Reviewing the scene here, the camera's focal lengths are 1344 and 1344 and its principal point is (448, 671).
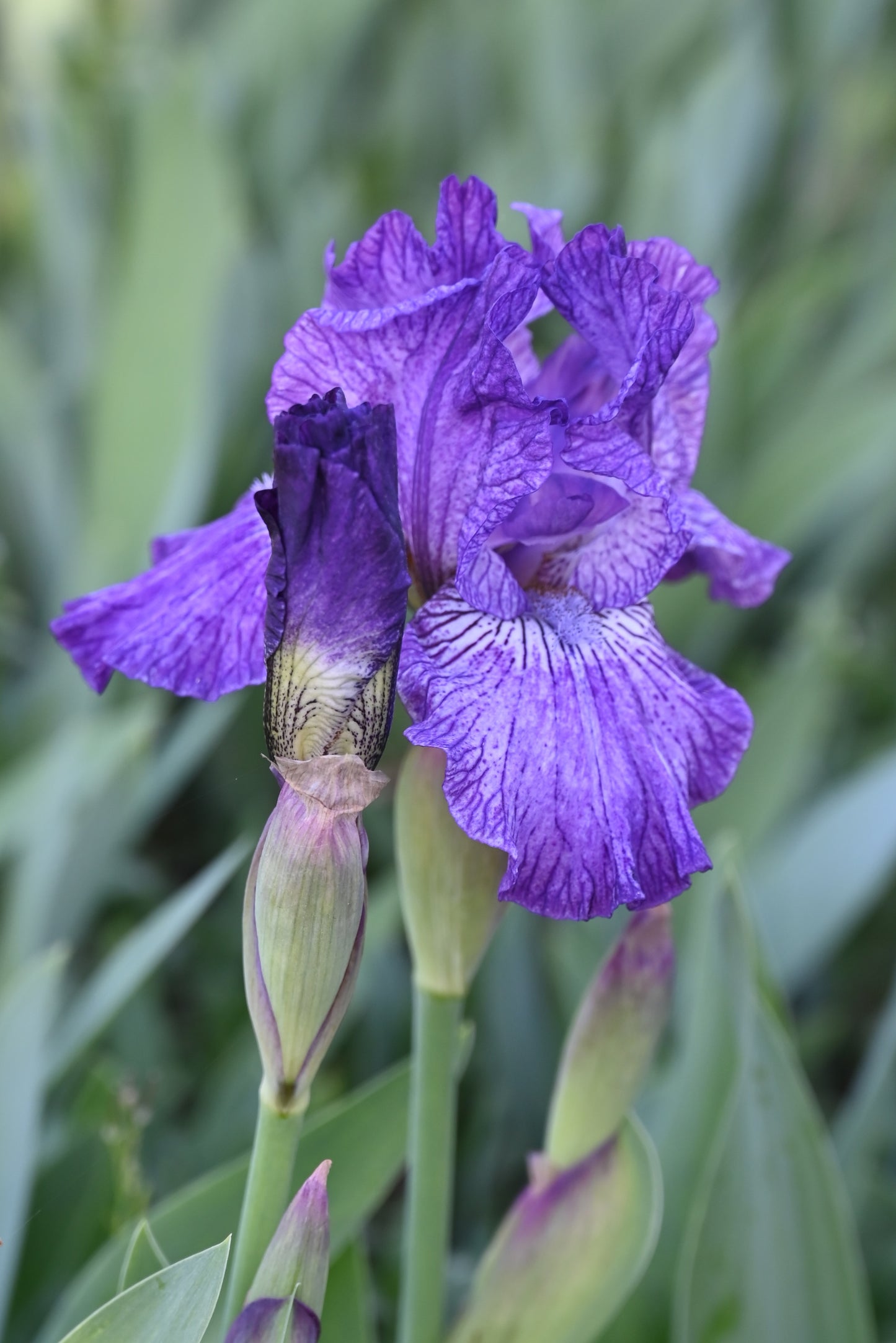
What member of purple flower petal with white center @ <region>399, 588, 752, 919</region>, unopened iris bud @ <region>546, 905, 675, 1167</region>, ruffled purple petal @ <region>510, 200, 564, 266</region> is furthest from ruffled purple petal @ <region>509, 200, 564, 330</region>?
unopened iris bud @ <region>546, 905, 675, 1167</region>

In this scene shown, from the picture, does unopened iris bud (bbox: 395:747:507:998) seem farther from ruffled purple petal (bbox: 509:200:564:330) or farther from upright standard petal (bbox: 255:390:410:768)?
ruffled purple petal (bbox: 509:200:564:330)

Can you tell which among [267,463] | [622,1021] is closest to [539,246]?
[622,1021]

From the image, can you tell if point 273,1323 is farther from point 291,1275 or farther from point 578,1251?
point 578,1251

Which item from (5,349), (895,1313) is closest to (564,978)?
(895,1313)

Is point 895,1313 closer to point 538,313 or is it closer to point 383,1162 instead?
point 383,1162

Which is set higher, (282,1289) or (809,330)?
(809,330)
